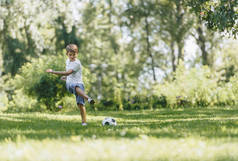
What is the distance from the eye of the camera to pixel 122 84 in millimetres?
17516

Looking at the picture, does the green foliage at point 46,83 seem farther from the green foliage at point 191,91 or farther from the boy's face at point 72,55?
the boy's face at point 72,55

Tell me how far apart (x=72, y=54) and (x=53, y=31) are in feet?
76.0

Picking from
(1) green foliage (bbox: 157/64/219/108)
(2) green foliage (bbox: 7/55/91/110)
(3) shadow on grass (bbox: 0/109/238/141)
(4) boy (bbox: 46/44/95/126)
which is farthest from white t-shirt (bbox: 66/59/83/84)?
(1) green foliage (bbox: 157/64/219/108)

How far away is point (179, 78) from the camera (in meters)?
16.7

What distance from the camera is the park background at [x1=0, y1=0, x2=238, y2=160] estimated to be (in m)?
4.04

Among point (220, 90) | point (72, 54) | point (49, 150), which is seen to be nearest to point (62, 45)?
point (220, 90)

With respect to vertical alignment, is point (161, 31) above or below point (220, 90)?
above

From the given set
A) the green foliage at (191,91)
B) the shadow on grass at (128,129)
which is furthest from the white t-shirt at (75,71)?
the green foliage at (191,91)

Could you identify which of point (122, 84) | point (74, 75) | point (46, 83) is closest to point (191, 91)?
point (122, 84)

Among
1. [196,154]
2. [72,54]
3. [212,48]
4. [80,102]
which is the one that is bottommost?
[196,154]

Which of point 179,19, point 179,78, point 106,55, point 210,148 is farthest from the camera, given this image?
point 106,55

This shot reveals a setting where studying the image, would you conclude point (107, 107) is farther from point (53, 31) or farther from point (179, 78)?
point (53, 31)

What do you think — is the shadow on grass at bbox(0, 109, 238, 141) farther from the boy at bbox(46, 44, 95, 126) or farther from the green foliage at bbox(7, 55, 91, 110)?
the green foliage at bbox(7, 55, 91, 110)

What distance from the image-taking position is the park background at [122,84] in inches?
159
